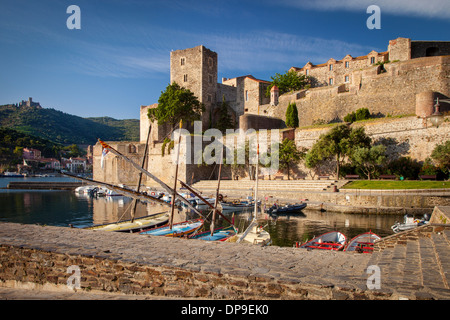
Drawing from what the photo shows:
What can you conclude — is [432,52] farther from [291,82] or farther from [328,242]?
[328,242]

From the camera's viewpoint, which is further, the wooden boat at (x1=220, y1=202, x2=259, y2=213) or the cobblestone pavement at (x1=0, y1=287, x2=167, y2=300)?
the wooden boat at (x1=220, y1=202, x2=259, y2=213)

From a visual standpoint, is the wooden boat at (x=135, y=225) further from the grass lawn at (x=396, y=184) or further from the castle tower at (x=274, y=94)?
the castle tower at (x=274, y=94)

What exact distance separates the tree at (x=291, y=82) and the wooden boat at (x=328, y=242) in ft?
127

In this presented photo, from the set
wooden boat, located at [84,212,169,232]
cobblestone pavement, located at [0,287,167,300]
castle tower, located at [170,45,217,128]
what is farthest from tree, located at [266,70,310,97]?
cobblestone pavement, located at [0,287,167,300]

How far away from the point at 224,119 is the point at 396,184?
29732 millimetres

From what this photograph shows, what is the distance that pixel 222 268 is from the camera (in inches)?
212

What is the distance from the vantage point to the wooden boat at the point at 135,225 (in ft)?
54.5

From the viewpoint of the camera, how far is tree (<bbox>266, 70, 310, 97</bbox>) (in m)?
50.8

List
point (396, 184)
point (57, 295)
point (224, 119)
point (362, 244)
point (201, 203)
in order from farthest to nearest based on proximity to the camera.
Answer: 1. point (224, 119)
2. point (201, 203)
3. point (396, 184)
4. point (362, 244)
5. point (57, 295)

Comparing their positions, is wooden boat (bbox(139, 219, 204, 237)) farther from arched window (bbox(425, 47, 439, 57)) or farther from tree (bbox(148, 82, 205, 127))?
arched window (bbox(425, 47, 439, 57))

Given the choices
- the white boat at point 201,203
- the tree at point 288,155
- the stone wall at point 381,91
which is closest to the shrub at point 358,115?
the stone wall at point 381,91

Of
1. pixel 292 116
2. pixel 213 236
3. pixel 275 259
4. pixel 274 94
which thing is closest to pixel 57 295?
pixel 275 259

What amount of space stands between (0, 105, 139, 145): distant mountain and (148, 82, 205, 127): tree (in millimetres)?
105205
